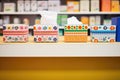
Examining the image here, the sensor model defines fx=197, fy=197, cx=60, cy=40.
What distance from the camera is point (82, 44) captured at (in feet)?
4.44

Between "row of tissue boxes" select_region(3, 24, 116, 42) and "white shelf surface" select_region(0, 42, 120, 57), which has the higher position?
"row of tissue boxes" select_region(3, 24, 116, 42)

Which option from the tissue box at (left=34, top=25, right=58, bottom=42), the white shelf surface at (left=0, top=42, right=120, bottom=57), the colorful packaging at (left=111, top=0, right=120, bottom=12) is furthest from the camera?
the colorful packaging at (left=111, top=0, right=120, bottom=12)

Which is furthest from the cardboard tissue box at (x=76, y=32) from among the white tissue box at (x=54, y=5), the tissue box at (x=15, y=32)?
the white tissue box at (x=54, y=5)

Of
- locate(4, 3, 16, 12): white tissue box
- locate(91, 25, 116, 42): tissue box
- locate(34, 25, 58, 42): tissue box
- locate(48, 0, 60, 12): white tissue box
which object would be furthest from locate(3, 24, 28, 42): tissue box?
locate(4, 3, 16, 12): white tissue box

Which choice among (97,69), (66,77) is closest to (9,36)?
(66,77)

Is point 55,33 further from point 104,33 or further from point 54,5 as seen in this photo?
point 54,5

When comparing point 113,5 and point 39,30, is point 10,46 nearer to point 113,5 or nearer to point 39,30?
point 39,30

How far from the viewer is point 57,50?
134cm

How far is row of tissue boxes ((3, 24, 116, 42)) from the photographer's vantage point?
1444 millimetres

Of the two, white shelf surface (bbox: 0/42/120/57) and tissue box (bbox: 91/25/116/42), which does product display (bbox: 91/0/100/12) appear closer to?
tissue box (bbox: 91/25/116/42)

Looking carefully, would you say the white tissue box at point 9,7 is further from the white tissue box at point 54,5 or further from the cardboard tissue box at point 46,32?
the cardboard tissue box at point 46,32

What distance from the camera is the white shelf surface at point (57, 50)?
1.34m

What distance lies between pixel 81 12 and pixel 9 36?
2547mm

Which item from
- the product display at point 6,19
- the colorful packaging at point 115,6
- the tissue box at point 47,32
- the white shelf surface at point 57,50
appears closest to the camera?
the white shelf surface at point 57,50
